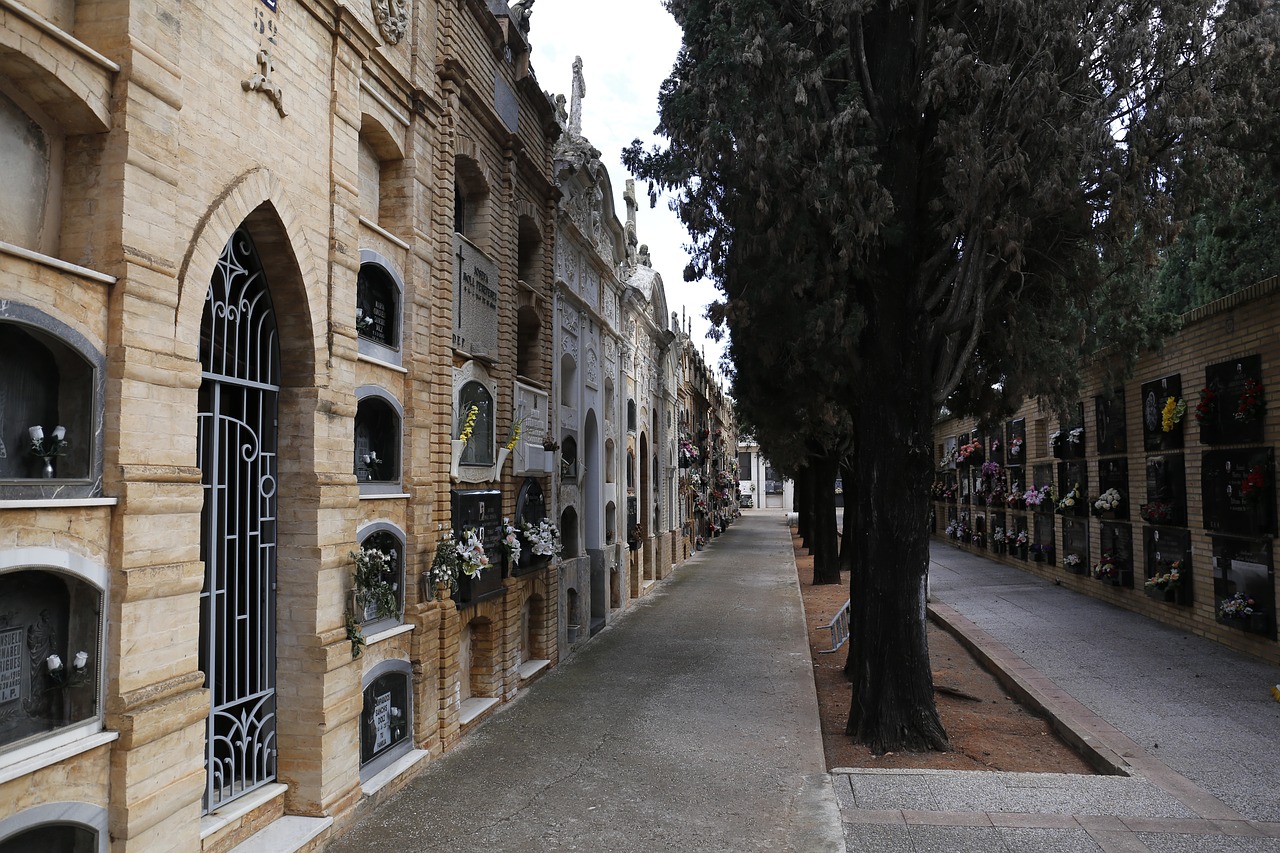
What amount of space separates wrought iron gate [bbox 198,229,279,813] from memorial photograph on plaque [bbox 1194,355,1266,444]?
1163 cm

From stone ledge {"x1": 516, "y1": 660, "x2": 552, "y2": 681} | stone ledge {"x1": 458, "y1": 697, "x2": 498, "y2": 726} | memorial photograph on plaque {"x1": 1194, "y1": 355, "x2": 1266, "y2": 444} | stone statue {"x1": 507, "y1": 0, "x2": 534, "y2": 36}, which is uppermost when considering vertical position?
stone statue {"x1": 507, "y1": 0, "x2": 534, "y2": 36}

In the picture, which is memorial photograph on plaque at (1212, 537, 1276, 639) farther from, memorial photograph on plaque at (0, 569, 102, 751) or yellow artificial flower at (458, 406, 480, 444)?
memorial photograph on plaque at (0, 569, 102, 751)

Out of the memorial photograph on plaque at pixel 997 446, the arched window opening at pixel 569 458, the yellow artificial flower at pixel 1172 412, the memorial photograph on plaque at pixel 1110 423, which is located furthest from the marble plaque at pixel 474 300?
the memorial photograph on plaque at pixel 997 446

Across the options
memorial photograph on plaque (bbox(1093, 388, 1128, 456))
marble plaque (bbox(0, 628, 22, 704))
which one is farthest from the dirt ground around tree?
marble plaque (bbox(0, 628, 22, 704))

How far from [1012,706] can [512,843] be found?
21.5 ft

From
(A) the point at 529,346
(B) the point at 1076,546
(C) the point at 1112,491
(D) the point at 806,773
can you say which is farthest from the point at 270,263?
(B) the point at 1076,546

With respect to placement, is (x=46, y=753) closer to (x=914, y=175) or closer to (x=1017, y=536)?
(x=914, y=175)

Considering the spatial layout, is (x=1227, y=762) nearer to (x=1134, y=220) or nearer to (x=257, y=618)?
(x=1134, y=220)

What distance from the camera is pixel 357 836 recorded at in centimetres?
626

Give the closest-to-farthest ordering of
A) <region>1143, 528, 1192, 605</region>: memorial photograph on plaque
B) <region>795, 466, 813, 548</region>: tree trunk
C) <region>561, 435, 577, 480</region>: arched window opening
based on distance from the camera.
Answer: <region>1143, 528, 1192, 605</region>: memorial photograph on plaque
<region>561, 435, 577, 480</region>: arched window opening
<region>795, 466, 813, 548</region>: tree trunk

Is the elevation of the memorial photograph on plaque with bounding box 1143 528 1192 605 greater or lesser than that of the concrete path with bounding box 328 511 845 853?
greater

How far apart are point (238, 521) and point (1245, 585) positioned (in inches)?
480

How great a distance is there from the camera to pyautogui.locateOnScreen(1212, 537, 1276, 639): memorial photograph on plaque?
10.8m

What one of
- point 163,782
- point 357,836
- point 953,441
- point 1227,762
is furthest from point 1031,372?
point 953,441
